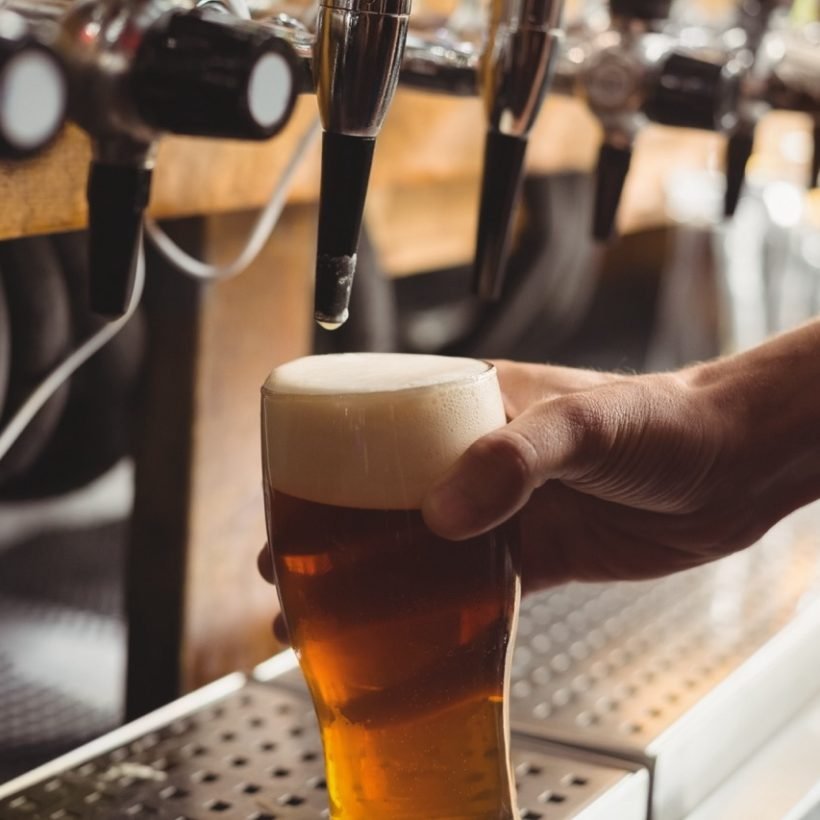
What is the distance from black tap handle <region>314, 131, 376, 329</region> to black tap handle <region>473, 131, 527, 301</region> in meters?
0.22

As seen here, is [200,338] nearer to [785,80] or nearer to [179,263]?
[179,263]

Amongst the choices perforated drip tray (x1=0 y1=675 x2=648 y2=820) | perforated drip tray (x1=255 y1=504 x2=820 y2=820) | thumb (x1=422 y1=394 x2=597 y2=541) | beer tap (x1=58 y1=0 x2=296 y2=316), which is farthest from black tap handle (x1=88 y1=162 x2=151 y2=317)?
perforated drip tray (x1=255 y1=504 x2=820 y2=820)

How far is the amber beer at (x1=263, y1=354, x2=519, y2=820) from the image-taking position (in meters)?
0.65

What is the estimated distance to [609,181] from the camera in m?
1.00

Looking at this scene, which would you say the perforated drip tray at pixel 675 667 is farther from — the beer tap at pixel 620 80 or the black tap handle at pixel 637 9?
the black tap handle at pixel 637 9

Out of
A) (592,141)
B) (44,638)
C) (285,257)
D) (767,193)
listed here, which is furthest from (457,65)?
(767,193)

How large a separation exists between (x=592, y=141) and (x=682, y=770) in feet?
2.67

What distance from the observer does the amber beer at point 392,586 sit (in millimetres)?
654

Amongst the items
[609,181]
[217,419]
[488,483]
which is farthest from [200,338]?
[488,483]

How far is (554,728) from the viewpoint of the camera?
0.94m

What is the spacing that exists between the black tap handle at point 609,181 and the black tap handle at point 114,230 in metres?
0.45

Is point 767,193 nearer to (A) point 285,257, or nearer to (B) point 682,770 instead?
(A) point 285,257

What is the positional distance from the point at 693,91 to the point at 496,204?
0.22 metres

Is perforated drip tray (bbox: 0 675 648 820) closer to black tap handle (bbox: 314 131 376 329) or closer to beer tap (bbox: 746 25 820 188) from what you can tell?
black tap handle (bbox: 314 131 376 329)
